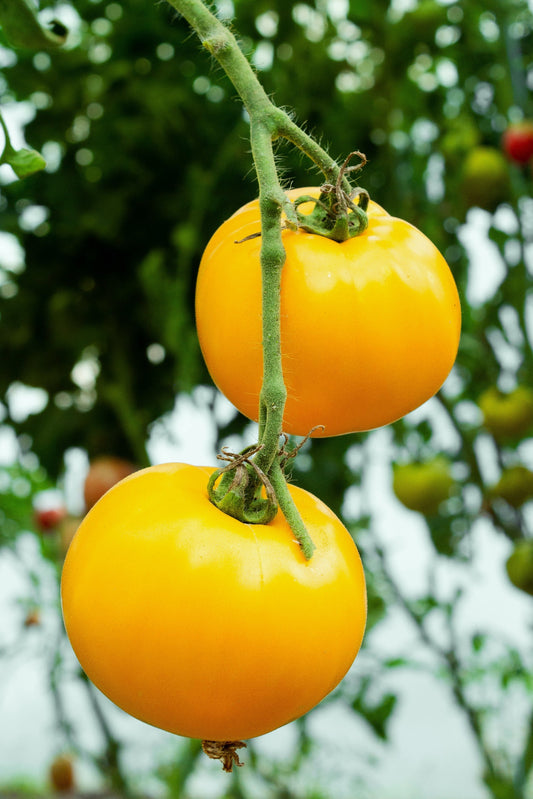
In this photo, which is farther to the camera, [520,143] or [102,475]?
[520,143]

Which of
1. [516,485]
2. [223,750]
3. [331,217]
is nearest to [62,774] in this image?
[516,485]

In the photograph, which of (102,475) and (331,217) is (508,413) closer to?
(102,475)

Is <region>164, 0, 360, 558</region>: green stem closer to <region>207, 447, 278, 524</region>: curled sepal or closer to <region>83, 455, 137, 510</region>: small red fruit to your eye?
<region>207, 447, 278, 524</region>: curled sepal

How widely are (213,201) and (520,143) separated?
1.97 feet

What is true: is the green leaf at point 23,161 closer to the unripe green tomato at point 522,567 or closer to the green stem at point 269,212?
the green stem at point 269,212

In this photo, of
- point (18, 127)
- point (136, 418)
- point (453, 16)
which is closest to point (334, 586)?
point (136, 418)

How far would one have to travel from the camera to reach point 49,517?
1.79 metres

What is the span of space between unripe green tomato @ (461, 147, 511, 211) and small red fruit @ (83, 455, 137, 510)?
74 cm

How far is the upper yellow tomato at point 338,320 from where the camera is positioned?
1.12 ft

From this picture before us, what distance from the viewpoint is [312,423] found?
1.23ft

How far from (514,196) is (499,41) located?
26 centimetres

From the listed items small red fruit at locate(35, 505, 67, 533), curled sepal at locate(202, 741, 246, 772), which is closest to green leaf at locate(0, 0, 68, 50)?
curled sepal at locate(202, 741, 246, 772)

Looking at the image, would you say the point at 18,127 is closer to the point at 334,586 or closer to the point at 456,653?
the point at 334,586

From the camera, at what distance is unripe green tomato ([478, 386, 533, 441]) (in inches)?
52.6
